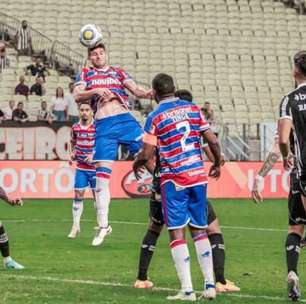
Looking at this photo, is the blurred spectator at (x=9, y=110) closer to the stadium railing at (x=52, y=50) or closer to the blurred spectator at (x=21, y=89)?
the blurred spectator at (x=21, y=89)

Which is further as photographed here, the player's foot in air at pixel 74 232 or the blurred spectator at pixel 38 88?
the blurred spectator at pixel 38 88

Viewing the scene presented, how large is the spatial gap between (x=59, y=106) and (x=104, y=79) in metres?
16.7

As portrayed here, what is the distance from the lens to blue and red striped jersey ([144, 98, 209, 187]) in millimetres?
11078

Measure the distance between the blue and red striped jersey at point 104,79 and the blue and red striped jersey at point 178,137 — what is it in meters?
5.76

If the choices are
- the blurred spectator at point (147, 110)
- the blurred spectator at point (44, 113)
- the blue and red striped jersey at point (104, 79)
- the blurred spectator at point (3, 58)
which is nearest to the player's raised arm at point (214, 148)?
the blue and red striped jersey at point (104, 79)

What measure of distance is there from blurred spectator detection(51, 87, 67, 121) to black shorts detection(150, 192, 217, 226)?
2136cm

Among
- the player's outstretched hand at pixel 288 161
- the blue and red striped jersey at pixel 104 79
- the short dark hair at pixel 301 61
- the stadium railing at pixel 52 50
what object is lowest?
the player's outstretched hand at pixel 288 161

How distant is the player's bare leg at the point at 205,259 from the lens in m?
11.0

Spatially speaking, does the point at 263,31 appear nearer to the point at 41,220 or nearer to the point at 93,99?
the point at 41,220

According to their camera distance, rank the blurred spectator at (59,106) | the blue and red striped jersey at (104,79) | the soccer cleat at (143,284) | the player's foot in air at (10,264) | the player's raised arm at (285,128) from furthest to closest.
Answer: the blurred spectator at (59,106) → the blue and red striped jersey at (104,79) → the player's foot in air at (10,264) → the soccer cleat at (143,284) → the player's raised arm at (285,128)

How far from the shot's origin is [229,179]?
104 feet

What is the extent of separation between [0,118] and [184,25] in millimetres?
13295

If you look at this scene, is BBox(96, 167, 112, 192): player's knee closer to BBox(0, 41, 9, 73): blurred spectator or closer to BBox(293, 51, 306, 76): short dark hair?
BBox(293, 51, 306, 76): short dark hair

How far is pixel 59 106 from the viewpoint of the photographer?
33438 millimetres
